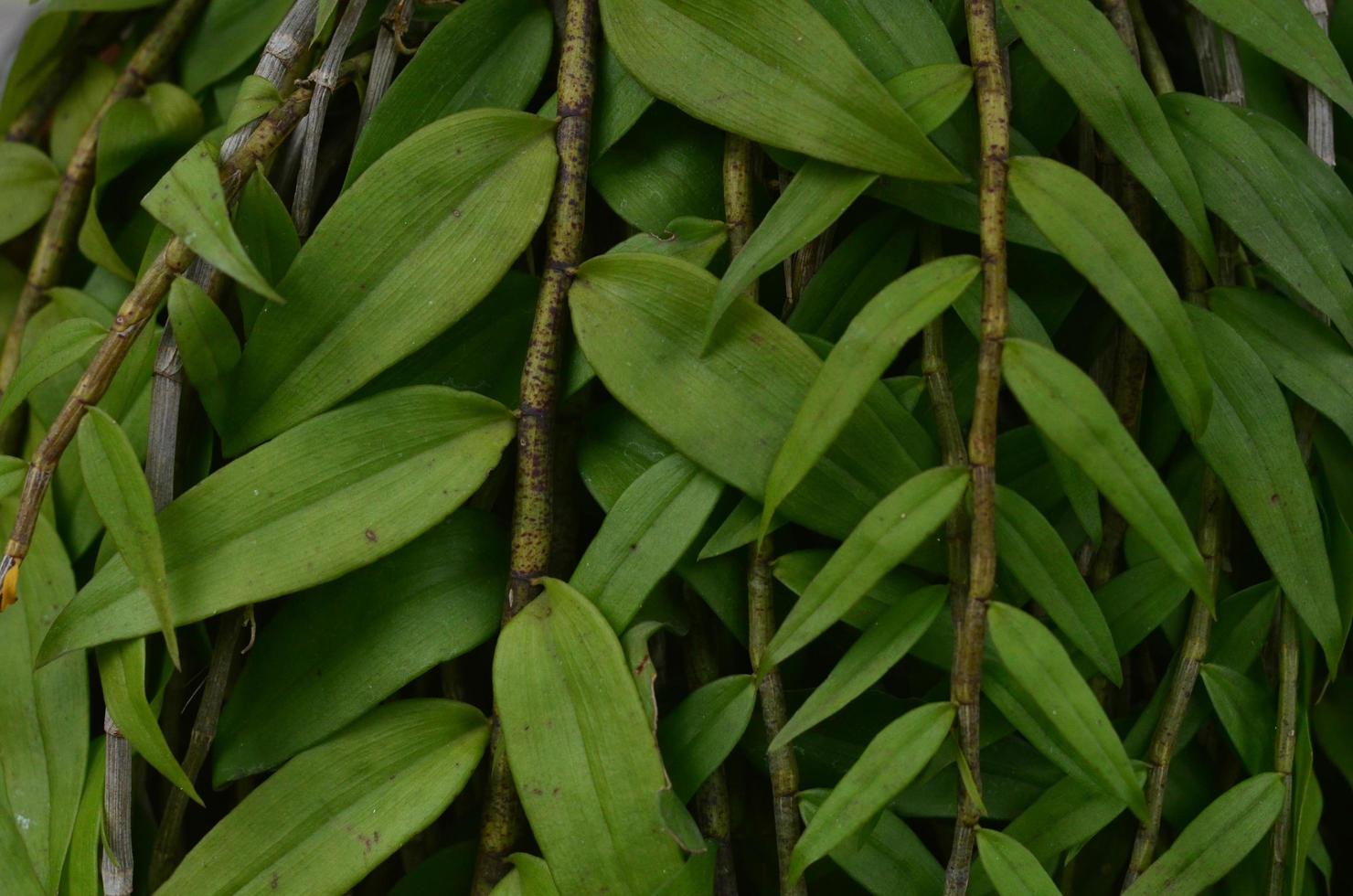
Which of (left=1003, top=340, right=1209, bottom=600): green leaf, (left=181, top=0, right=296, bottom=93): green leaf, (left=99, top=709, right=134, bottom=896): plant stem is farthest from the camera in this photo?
(left=181, top=0, right=296, bottom=93): green leaf

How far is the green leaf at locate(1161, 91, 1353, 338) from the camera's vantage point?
480mm

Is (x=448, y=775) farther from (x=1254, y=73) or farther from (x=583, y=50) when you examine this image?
(x=1254, y=73)

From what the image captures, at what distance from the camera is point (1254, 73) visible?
556 mm

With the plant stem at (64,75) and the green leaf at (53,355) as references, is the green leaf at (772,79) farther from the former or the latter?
the plant stem at (64,75)

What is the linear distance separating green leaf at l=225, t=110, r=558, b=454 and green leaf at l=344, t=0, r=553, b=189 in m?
0.04

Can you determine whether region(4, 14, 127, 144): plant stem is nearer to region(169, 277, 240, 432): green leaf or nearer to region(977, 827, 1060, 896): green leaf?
region(169, 277, 240, 432): green leaf

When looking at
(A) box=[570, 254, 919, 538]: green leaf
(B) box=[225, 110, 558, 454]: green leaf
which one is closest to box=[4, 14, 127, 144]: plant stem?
(B) box=[225, 110, 558, 454]: green leaf

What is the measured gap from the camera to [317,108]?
0.52m

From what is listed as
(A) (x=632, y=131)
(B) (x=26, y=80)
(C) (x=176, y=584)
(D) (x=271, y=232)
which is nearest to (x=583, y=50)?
(A) (x=632, y=131)

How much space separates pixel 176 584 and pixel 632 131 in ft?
0.88

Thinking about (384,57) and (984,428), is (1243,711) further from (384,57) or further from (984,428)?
(384,57)

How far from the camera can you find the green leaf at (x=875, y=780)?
0.41m

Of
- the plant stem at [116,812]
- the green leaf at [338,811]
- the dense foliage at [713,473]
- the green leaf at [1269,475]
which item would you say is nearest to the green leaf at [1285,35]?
the dense foliage at [713,473]

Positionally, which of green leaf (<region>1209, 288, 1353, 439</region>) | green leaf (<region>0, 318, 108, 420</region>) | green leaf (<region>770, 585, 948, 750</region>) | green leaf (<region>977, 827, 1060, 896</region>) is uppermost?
green leaf (<region>1209, 288, 1353, 439</region>)
